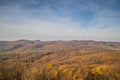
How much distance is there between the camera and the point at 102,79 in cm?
13088

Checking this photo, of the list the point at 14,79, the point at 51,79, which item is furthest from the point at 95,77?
the point at 14,79

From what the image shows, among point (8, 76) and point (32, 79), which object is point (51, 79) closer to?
point (32, 79)

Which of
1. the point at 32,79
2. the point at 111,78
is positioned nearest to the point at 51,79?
the point at 32,79

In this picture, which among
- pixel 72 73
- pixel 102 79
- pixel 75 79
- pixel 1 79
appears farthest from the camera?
pixel 72 73

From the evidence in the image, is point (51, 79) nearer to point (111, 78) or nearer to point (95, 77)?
point (95, 77)

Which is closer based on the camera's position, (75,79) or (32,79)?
(32,79)

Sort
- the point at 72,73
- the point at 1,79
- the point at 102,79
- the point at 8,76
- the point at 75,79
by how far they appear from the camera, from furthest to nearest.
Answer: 1. the point at 72,73
2. the point at 75,79
3. the point at 102,79
4. the point at 8,76
5. the point at 1,79

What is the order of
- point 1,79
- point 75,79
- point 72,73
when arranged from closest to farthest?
1. point 1,79
2. point 75,79
3. point 72,73

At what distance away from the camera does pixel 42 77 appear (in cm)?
12219

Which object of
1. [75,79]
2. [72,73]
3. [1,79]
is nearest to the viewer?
[1,79]

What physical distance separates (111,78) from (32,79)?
61.1 m

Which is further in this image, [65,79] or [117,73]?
[117,73]

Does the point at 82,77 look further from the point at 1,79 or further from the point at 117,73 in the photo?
the point at 1,79

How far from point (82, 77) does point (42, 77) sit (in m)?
37.2
